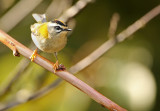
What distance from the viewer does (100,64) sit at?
2.61 metres

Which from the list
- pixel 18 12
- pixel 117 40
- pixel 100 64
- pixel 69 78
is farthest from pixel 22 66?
pixel 100 64

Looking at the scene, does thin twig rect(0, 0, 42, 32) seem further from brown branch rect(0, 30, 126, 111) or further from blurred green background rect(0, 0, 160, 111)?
brown branch rect(0, 30, 126, 111)

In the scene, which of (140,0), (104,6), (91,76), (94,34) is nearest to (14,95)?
(91,76)

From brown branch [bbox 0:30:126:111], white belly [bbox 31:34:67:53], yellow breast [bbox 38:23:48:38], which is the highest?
yellow breast [bbox 38:23:48:38]

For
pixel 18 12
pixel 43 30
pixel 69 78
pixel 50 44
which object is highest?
pixel 18 12

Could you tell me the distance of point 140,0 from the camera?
106 inches

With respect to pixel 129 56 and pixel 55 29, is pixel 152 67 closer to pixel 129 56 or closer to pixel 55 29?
pixel 129 56

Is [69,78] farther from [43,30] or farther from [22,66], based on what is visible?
[22,66]

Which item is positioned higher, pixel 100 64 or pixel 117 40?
pixel 100 64

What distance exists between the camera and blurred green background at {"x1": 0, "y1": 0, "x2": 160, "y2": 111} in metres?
2.38

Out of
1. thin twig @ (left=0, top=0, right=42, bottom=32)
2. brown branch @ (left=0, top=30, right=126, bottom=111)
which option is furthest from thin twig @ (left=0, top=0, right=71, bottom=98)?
brown branch @ (left=0, top=30, right=126, bottom=111)

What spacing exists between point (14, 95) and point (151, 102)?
3.36 ft

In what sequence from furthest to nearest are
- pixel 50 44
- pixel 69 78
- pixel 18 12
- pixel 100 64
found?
pixel 100 64 < pixel 18 12 < pixel 50 44 < pixel 69 78

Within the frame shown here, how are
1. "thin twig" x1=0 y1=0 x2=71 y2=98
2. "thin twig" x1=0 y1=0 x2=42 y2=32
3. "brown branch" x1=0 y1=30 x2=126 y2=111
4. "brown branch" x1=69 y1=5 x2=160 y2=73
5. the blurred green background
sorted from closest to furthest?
"brown branch" x1=0 y1=30 x2=126 y2=111, "brown branch" x1=69 y1=5 x2=160 y2=73, "thin twig" x1=0 y1=0 x2=71 y2=98, "thin twig" x1=0 y1=0 x2=42 y2=32, the blurred green background
